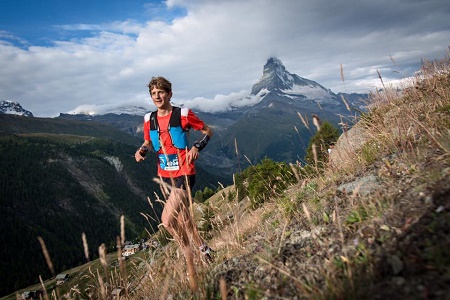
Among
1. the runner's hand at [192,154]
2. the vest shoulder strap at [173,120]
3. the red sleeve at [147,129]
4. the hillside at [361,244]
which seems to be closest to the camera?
the hillside at [361,244]

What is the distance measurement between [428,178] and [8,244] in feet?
710

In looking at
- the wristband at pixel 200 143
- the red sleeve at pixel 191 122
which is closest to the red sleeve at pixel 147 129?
the red sleeve at pixel 191 122

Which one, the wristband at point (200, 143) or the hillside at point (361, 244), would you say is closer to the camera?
the hillside at point (361, 244)

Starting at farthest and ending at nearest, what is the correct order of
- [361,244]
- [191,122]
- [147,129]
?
[147,129], [191,122], [361,244]

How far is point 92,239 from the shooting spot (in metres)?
191

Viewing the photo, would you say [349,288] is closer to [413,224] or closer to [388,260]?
[388,260]

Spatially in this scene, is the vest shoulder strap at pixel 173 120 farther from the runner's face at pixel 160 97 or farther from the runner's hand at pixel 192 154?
the runner's hand at pixel 192 154

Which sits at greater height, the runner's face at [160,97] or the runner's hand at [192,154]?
the runner's face at [160,97]

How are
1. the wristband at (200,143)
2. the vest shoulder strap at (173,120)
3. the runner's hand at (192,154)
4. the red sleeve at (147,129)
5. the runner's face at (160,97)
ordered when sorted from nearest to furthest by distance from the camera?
the runner's hand at (192,154), the wristband at (200,143), the vest shoulder strap at (173,120), the runner's face at (160,97), the red sleeve at (147,129)

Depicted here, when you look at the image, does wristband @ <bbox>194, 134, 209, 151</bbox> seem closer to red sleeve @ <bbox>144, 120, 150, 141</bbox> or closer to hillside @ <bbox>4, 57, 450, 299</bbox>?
red sleeve @ <bbox>144, 120, 150, 141</bbox>

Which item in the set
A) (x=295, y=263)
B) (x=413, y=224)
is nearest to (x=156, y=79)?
(x=295, y=263)

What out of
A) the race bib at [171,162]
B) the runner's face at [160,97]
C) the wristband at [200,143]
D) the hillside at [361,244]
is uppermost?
the runner's face at [160,97]

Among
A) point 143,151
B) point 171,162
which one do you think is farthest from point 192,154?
point 143,151

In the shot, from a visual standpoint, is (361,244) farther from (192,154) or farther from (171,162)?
(171,162)
